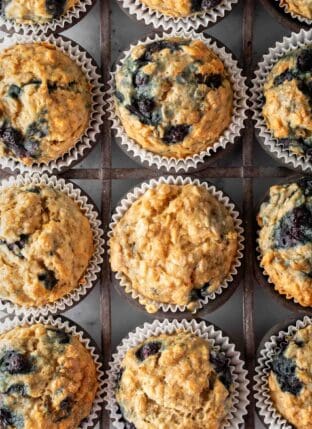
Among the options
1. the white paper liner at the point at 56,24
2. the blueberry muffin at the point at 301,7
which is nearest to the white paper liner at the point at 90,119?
the white paper liner at the point at 56,24

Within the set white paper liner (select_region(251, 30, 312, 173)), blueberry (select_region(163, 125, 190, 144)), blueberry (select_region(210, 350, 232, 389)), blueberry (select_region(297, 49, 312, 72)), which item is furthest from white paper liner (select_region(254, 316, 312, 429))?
blueberry (select_region(297, 49, 312, 72))

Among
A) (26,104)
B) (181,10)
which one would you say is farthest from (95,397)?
(181,10)

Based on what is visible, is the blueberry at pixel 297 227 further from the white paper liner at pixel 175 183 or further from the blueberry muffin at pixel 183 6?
the blueberry muffin at pixel 183 6

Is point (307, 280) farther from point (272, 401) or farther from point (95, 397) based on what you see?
point (95, 397)

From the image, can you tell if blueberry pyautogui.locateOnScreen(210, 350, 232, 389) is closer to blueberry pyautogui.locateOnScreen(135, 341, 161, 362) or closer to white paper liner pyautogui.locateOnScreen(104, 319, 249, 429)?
white paper liner pyautogui.locateOnScreen(104, 319, 249, 429)

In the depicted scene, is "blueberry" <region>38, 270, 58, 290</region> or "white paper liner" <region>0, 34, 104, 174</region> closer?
"blueberry" <region>38, 270, 58, 290</region>

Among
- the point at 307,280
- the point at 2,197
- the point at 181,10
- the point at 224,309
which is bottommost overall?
the point at 224,309
